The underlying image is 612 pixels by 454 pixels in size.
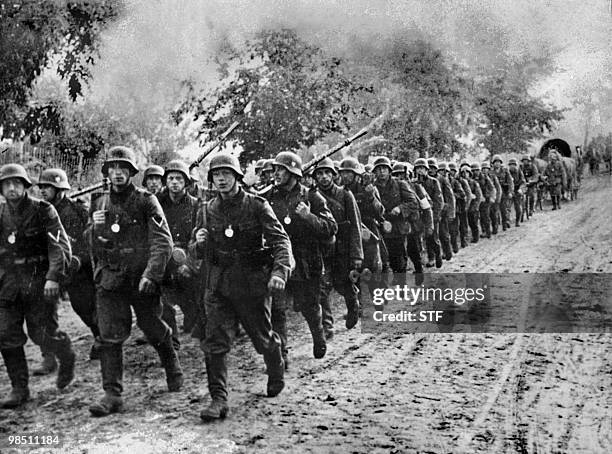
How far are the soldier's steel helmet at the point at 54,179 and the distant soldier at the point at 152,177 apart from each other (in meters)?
0.73

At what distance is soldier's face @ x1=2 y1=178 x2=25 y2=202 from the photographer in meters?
4.25

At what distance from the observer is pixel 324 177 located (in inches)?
238

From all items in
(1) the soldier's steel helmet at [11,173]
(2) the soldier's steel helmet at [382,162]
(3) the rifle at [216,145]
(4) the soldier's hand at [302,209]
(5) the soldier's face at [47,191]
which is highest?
(3) the rifle at [216,145]

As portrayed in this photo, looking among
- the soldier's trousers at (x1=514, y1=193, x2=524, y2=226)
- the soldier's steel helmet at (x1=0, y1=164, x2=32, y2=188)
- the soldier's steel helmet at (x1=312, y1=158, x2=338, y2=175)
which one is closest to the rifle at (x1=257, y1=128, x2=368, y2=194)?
the soldier's steel helmet at (x1=312, y1=158, x2=338, y2=175)

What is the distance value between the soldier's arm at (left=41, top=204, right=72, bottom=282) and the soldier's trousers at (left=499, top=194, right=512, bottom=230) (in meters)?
8.94

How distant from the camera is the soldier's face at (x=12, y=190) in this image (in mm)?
4246

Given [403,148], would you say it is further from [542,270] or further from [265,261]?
[265,261]

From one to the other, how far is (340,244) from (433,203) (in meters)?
3.25

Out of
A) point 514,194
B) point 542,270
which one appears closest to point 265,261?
point 542,270

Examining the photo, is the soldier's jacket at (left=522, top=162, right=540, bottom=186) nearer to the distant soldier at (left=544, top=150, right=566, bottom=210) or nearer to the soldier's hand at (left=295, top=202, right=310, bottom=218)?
the distant soldier at (left=544, top=150, right=566, bottom=210)

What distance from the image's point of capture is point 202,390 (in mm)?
4551

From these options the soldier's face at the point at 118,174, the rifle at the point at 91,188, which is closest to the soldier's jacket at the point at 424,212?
the rifle at the point at 91,188

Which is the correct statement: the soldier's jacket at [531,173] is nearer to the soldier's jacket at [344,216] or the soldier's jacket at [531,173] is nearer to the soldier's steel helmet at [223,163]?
the soldier's jacket at [344,216]

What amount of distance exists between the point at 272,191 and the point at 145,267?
1.31 meters
